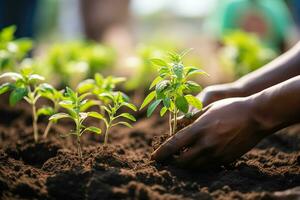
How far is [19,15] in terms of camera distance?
630 centimetres

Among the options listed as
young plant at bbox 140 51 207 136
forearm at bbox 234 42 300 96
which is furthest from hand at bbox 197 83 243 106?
young plant at bbox 140 51 207 136

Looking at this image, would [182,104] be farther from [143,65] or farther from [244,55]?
[244,55]

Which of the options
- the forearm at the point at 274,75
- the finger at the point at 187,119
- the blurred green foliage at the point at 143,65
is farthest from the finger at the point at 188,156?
the blurred green foliage at the point at 143,65

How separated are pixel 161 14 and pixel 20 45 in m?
14.3

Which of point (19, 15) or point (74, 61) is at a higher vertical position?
point (19, 15)

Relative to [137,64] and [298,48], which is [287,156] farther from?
[137,64]

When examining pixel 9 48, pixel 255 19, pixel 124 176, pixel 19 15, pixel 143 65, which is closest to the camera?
pixel 124 176

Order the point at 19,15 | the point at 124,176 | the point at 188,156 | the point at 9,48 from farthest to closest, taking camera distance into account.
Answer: the point at 19,15 < the point at 9,48 < the point at 188,156 < the point at 124,176

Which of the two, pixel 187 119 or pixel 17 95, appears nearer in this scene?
pixel 187 119

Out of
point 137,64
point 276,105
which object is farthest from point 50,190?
point 137,64

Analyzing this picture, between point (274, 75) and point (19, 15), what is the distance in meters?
4.34

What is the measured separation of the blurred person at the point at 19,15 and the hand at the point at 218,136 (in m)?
4.56

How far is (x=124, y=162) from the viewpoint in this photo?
227 cm

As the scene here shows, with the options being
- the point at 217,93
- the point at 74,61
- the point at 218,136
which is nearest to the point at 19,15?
the point at 74,61
